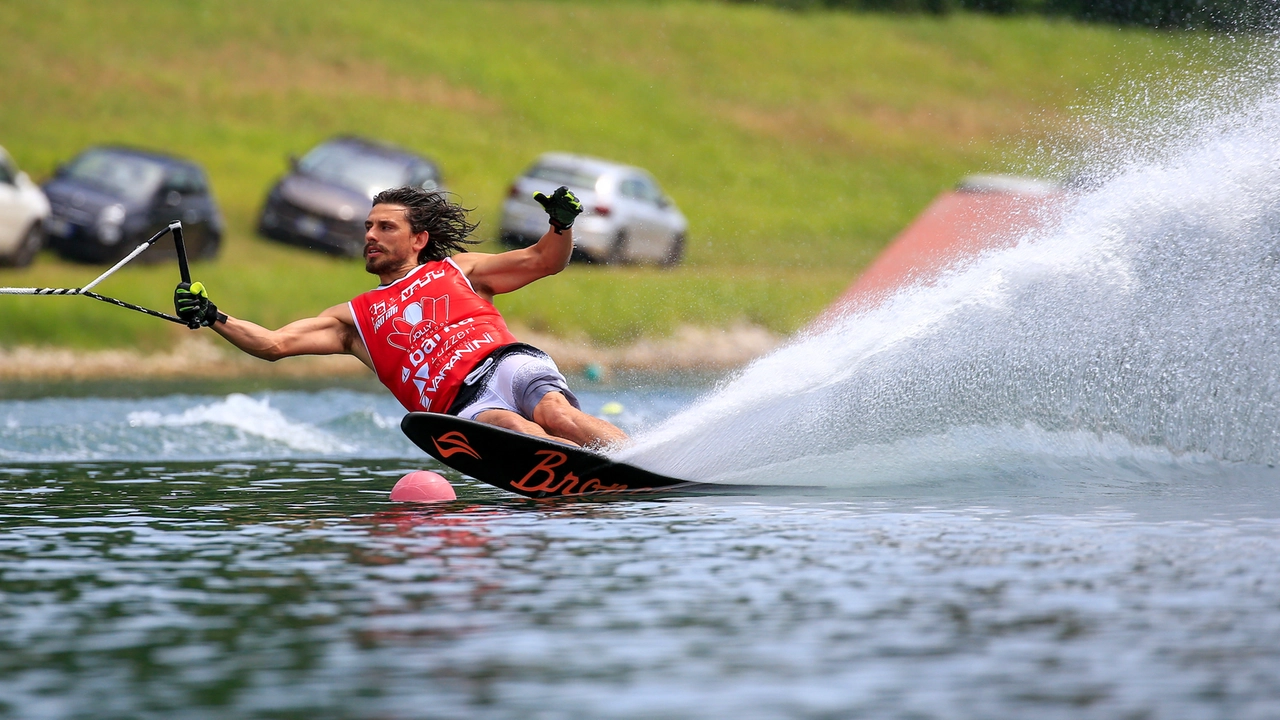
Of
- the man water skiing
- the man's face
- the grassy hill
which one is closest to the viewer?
the man water skiing

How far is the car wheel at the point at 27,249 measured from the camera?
82.1 ft

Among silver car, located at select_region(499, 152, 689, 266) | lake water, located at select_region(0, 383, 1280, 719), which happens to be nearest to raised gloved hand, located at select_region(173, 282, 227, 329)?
lake water, located at select_region(0, 383, 1280, 719)

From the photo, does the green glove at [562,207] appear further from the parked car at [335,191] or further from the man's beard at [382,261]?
the parked car at [335,191]

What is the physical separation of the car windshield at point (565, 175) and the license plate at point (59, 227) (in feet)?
25.1

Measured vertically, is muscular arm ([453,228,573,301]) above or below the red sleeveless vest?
above

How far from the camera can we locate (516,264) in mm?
10203

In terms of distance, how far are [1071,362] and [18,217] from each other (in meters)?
18.3

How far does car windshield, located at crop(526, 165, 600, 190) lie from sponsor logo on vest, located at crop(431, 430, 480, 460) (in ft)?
67.4

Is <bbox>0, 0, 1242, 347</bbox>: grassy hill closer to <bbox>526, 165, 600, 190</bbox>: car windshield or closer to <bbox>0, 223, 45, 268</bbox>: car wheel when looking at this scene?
<bbox>0, 223, 45, 268</bbox>: car wheel

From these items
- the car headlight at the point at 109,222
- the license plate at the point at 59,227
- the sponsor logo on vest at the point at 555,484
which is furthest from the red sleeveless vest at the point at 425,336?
the license plate at the point at 59,227

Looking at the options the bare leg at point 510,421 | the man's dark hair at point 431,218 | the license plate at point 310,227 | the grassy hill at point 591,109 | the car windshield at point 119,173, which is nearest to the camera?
the bare leg at point 510,421

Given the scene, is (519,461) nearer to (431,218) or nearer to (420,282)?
(420,282)

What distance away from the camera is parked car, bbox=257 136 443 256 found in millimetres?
28375

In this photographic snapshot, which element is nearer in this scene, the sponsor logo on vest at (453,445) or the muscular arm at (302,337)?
the sponsor logo on vest at (453,445)
